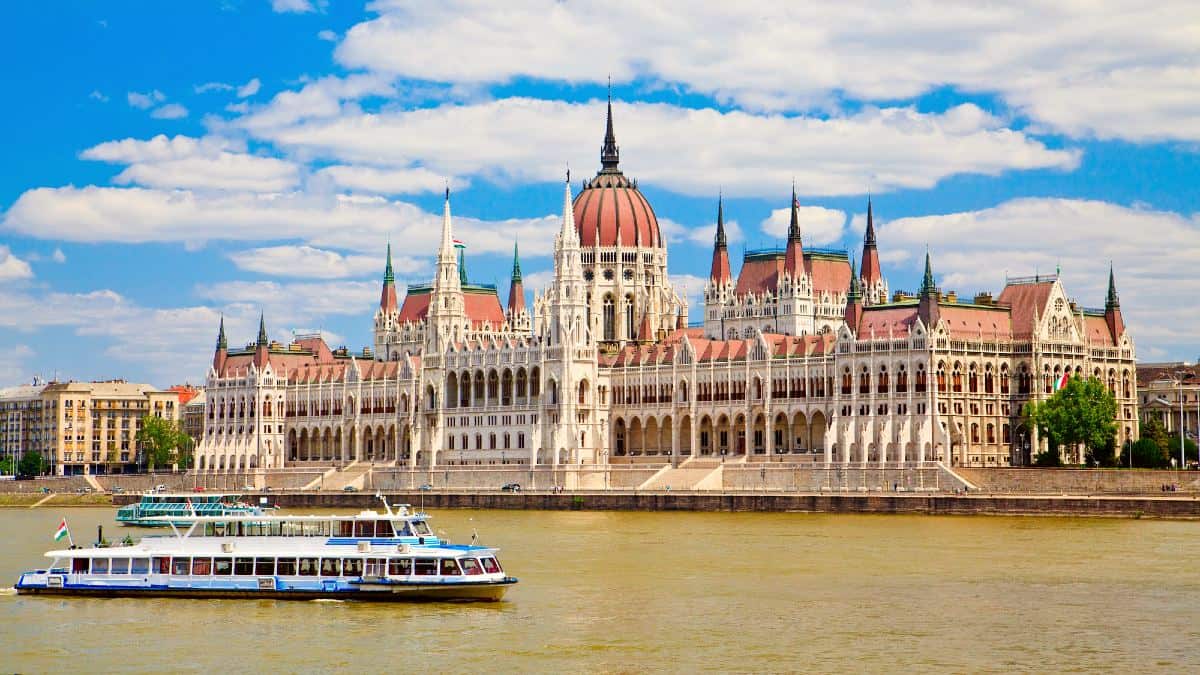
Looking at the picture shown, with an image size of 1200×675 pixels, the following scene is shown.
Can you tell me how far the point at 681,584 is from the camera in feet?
236

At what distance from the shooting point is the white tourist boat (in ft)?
213

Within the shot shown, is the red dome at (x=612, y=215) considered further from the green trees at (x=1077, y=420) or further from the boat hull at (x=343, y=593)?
the boat hull at (x=343, y=593)

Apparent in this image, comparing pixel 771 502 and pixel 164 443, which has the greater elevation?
pixel 164 443

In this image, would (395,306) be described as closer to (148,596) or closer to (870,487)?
(870,487)

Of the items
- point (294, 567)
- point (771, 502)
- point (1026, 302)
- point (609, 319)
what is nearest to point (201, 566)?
point (294, 567)

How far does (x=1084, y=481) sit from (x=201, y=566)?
63088mm

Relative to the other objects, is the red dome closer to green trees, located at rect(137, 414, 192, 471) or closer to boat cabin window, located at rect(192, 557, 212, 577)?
green trees, located at rect(137, 414, 192, 471)

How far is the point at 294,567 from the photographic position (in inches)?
2603

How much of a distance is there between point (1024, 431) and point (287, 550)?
76.6m

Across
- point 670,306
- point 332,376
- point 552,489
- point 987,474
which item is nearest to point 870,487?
point 987,474

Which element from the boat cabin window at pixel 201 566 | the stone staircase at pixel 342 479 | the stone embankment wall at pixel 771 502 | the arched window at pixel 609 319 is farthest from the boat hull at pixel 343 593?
the arched window at pixel 609 319

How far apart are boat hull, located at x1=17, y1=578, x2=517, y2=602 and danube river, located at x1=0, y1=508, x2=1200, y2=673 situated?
583 mm

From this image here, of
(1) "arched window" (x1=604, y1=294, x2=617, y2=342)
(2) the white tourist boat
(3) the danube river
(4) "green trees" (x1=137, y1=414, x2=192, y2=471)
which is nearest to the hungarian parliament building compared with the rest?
(1) "arched window" (x1=604, y1=294, x2=617, y2=342)

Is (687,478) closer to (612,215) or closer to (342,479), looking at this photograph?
(342,479)
